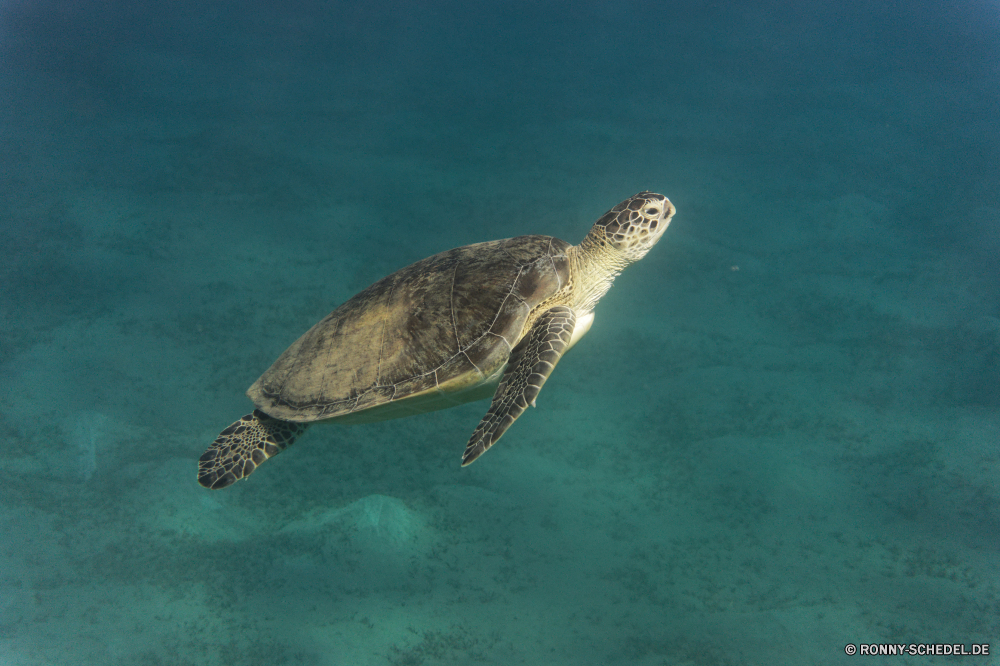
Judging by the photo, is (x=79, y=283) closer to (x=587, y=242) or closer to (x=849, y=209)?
(x=587, y=242)

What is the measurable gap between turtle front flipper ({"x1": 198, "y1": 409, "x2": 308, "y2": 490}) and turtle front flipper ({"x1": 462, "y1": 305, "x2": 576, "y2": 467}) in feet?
4.79

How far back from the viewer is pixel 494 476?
→ 4133 millimetres

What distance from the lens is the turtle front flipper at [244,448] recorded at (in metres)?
2.90

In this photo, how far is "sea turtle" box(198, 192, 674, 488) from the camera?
2.66 meters

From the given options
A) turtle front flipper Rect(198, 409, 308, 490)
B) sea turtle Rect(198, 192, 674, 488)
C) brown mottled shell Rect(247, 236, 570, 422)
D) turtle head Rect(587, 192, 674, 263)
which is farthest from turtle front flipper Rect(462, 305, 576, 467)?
turtle front flipper Rect(198, 409, 308, 490)

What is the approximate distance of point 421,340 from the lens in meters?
2.74

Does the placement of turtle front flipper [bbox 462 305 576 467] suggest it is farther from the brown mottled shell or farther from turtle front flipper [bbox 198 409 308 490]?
turtle front flipper [bbox 198 409 308 490]

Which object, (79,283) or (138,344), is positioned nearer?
(138,344)

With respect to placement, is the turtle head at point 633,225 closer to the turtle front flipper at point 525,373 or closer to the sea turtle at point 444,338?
the sea turtle at point 444,338

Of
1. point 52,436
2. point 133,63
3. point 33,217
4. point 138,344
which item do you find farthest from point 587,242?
point 133,63

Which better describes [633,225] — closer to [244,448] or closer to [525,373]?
[525,373]

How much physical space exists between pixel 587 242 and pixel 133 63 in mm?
11026

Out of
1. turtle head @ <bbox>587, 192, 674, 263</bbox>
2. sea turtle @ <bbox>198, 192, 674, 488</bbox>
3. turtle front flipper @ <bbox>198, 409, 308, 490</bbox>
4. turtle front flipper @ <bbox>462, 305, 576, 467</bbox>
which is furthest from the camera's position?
turtle head @ <bbox>587, 192, 674, 263</bbox>

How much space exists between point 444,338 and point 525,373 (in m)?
0.55
